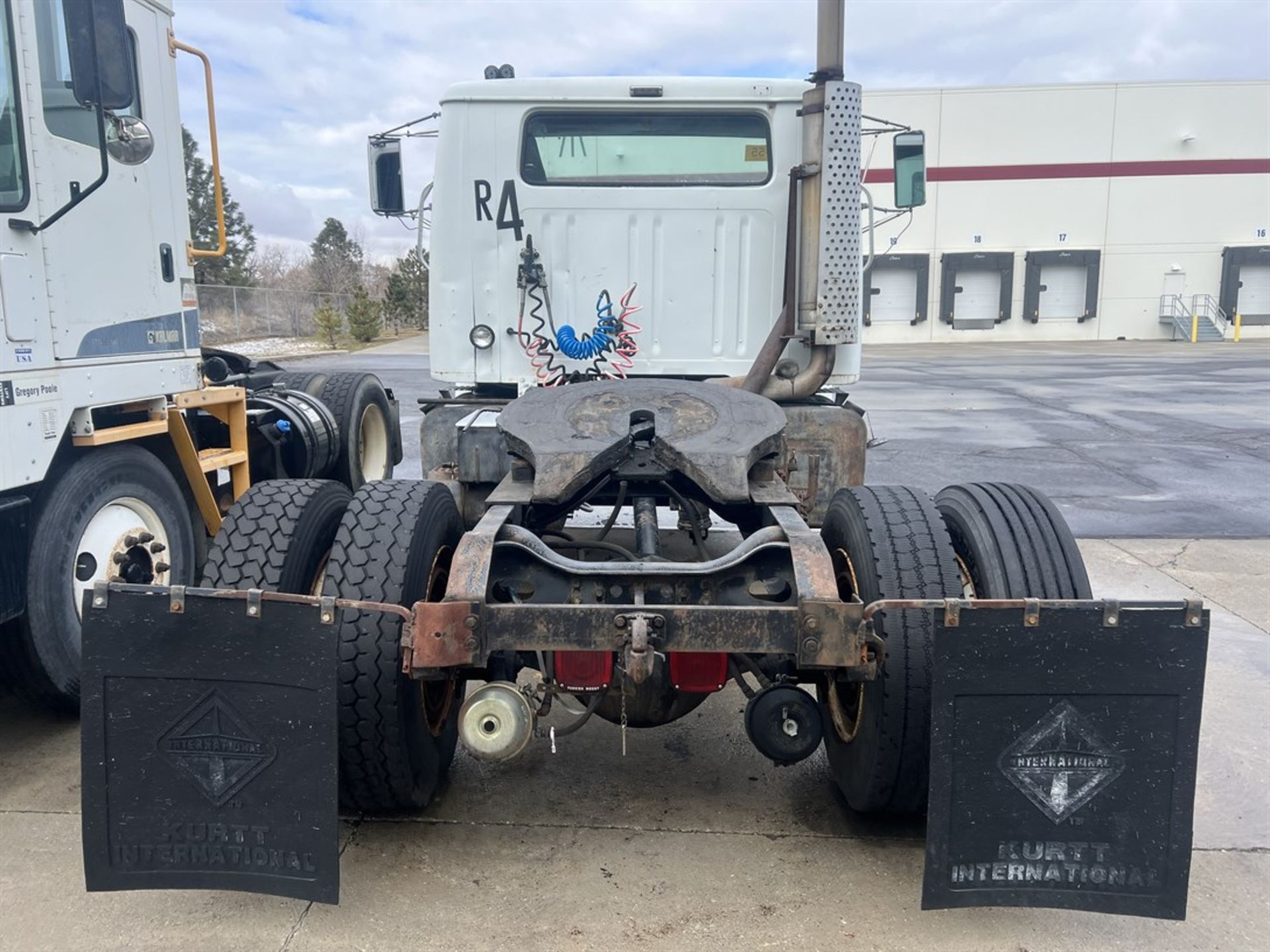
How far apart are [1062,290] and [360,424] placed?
119 ft

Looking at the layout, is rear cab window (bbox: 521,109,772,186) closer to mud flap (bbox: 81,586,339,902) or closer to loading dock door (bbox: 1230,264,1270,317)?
mud flap (bbox: 81,586,339,902)

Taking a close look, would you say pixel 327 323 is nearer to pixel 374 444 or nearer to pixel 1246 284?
pixel 374 444

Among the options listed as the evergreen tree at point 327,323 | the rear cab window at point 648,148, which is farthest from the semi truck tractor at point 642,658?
the evergreen tree at point 327,323

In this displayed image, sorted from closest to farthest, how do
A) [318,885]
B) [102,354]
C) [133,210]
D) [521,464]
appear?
[318,885], [521,464], [102,354], [133,210]

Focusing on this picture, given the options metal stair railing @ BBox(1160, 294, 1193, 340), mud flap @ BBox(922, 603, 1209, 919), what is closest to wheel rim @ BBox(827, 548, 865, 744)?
mud flap @ BBox(922, 603, 1209, 919)

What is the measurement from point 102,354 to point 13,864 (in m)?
1.98

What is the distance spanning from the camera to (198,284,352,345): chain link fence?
2947 centimetres

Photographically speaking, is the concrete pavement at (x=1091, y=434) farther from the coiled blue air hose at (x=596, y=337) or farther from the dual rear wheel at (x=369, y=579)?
the dual rear wheel at (x=369, y=579)

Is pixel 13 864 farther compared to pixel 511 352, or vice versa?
pixel 511 352

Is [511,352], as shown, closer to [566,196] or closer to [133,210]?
[566,196]

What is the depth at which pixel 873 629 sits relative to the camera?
9.74ft

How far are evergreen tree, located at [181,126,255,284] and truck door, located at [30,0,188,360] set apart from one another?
32.9m

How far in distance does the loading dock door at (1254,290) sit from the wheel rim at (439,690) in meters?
41.7

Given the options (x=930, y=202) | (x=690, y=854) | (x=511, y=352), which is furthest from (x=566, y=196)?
(x=930, y=202)
